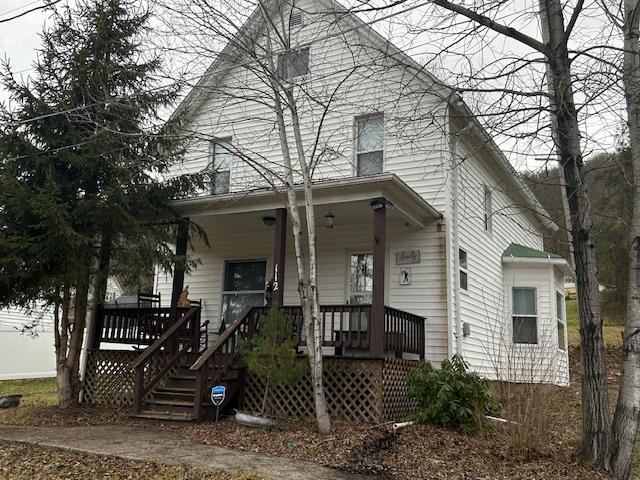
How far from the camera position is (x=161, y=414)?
8.27 m

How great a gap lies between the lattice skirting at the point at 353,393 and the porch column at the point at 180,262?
2.46 meters

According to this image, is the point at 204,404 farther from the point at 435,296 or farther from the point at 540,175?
the point at 540,175

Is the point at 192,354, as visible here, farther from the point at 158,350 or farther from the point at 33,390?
the point at 33,390

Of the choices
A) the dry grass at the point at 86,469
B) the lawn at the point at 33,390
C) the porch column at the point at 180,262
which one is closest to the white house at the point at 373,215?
the porch column at the point at 180,262

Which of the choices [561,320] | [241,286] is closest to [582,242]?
[241,286]

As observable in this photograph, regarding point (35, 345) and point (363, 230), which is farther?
point (35, 345)

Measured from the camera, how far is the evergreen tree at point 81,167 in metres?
8.57

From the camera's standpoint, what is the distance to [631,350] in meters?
5.77

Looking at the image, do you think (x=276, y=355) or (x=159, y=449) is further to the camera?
(x=276, y=355)

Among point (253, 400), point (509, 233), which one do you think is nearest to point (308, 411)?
point (253, 400)

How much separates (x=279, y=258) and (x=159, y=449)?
145 inches

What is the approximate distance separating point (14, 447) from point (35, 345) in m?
14.1

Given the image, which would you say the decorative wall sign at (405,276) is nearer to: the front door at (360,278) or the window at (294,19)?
the front door at (360,278)

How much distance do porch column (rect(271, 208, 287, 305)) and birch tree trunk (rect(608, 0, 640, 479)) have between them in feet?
16.1
